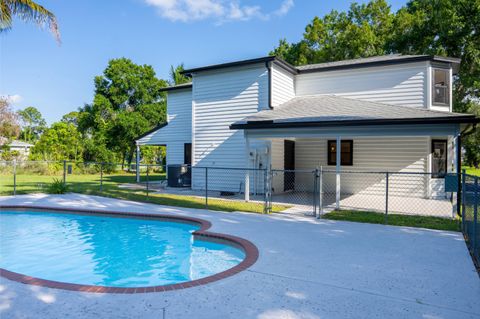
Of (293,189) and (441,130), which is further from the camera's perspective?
(293,189)

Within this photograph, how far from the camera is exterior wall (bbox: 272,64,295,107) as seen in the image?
14.4 metres

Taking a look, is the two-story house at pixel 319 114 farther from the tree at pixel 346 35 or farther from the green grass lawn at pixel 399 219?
the tree at pixel 346 35

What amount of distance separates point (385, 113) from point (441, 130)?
194 cm

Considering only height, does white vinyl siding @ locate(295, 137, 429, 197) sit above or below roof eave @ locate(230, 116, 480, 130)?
below

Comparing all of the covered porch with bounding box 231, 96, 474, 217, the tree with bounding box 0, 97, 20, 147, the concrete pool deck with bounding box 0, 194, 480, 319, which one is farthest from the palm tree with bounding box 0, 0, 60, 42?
the tree with bounding box 0, 97, 20, 147

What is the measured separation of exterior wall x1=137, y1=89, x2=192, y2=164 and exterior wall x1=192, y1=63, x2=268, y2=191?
2.13 metres

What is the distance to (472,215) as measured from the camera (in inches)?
281

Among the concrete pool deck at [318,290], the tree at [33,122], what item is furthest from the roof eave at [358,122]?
the tree at [33,122]

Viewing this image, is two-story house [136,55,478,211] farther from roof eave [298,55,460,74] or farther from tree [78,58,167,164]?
tree [78,58,167,164]

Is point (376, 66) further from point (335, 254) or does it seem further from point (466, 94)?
point (466, 94)

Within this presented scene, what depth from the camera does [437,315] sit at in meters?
3.60

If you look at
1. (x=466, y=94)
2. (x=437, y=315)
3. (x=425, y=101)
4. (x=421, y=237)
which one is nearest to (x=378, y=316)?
(x=437, y=315)

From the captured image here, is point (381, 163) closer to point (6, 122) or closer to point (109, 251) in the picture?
point (109, 251)

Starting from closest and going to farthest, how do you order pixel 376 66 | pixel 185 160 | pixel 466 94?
pixel 376 66 → pixel 185 160 → pixel 466 94
